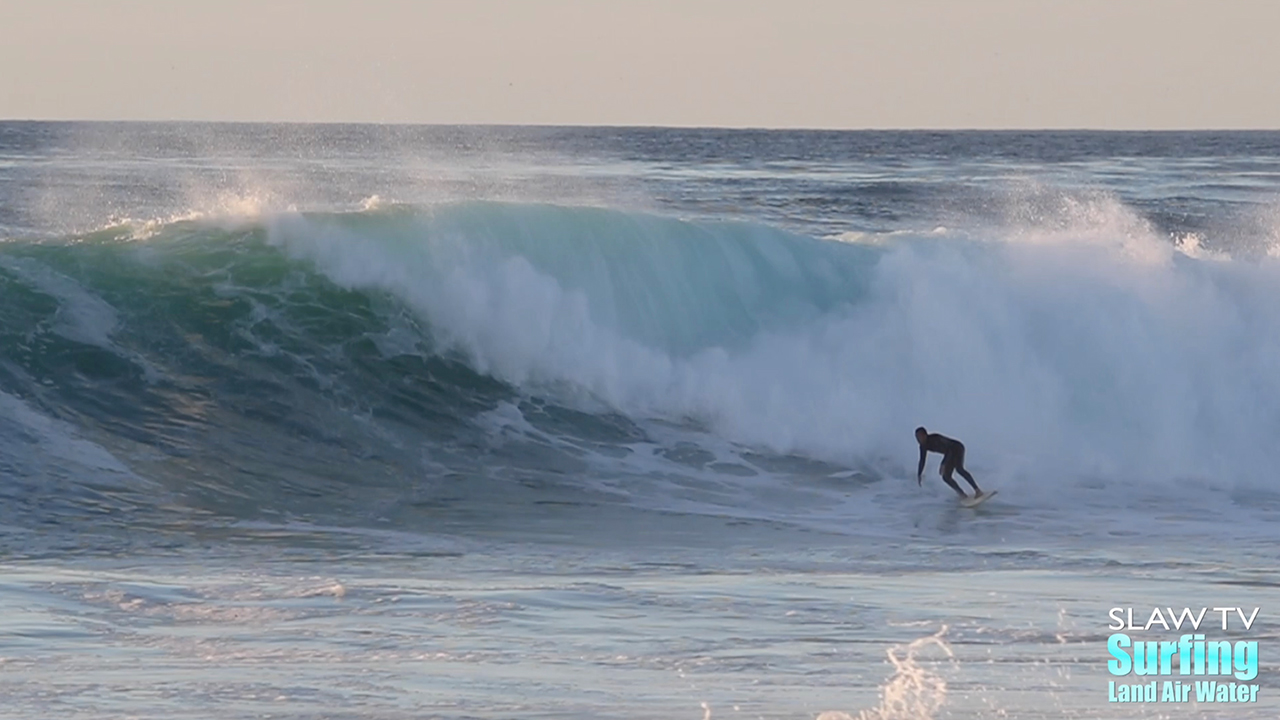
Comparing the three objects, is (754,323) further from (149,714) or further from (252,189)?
(252,189)

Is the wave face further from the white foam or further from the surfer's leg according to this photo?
the surfer's leg

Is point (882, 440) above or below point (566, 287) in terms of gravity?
below

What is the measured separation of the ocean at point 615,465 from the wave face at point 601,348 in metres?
0.04

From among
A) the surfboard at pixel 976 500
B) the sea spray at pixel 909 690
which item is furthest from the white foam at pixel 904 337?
the sea spray at pixel 909 690

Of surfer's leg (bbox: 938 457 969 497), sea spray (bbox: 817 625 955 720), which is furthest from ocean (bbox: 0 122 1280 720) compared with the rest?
surfer's leg (bbox: 938 457 969 497)

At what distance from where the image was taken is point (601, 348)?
53.6ft

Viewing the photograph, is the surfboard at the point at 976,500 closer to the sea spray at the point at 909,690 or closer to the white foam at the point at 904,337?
the white foam at the point at 904,337

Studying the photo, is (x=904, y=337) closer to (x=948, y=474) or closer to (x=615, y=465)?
(x=948, y=474)

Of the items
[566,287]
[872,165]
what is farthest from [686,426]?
[872,165]

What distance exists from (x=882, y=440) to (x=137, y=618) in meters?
8.02

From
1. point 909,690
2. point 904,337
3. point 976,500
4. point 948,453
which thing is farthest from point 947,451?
point 909,690

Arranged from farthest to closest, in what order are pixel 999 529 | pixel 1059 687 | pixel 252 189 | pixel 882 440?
pixel 252 189 < pixel 882 440 < pixel 999 529 < pixel 1059 687

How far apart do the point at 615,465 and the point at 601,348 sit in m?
2.57

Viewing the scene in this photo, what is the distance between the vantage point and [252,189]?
3794 centimetres
